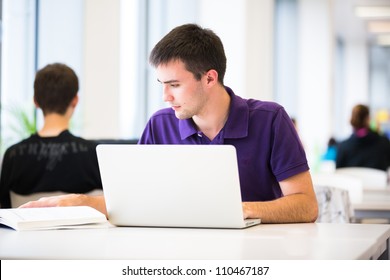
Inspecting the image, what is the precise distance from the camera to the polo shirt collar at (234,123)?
7.88ft

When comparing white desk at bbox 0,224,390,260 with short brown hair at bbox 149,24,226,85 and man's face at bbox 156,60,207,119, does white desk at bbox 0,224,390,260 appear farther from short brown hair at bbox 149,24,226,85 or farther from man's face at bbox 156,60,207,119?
short brown hair at bbox 149,24,226,85

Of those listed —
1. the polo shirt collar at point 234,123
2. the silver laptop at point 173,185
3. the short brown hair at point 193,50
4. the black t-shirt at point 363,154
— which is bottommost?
the black t-shirt at point 363,154

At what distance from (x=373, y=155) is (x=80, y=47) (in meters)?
3.18

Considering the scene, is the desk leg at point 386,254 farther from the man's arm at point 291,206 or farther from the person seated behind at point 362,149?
the person seated behind at point 362,149

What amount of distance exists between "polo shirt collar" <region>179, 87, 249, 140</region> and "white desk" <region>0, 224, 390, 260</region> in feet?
1.45

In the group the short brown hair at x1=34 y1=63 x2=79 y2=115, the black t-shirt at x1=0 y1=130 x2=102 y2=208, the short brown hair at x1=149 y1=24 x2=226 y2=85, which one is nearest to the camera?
the short brown hair at x1=149 y1=24 x2=226 y2=85

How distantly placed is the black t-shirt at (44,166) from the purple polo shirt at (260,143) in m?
0.79

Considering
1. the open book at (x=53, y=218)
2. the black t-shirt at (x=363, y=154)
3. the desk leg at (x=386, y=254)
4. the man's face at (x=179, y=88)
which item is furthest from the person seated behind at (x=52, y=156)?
the black t-shirt at (x=363, y=154)

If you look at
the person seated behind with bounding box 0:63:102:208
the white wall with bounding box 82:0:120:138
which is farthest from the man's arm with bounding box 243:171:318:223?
the white wall with bounding box 82:0:120:138

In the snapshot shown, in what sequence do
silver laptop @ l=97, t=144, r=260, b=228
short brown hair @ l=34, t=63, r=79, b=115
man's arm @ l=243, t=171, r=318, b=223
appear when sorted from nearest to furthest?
silver laptop @ l=97, t=144, r=260, b=228 → man's arm @ l=243, t=171, r=318, b=223 → short brown hair @ l=34, t=63, r=79, b=115

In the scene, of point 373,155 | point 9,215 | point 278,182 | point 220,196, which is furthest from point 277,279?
point 373,155

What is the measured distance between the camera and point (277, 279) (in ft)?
4.66

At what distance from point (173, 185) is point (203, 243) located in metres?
0.29

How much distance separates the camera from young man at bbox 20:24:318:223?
2342 mm
